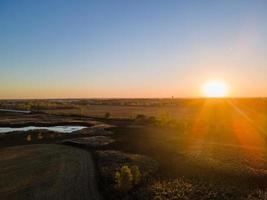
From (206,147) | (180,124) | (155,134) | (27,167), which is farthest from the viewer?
(180,124)

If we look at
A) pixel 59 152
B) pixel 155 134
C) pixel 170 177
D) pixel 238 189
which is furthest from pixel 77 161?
pixel 155 134

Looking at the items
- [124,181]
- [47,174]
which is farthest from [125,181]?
[47,174]

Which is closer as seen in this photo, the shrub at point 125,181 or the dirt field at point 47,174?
the dirt field at point 47,174

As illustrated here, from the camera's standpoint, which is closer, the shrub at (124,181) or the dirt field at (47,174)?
the dirt field at (47,174)

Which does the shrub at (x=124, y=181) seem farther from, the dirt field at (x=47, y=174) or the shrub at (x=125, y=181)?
the dirt field at (x=47, y=174)

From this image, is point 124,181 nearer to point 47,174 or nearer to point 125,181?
point 125,181

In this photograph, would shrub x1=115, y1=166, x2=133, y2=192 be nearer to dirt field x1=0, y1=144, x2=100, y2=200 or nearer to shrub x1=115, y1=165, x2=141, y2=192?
shrub x1=115, y1=165, x2=141, y2=192

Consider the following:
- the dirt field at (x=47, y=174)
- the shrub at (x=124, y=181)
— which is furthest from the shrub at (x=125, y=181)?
the dirt field at (x=47, y=174)

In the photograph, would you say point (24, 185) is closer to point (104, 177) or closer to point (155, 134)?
point (104, 177)

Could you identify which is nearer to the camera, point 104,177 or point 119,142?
point 104,177
